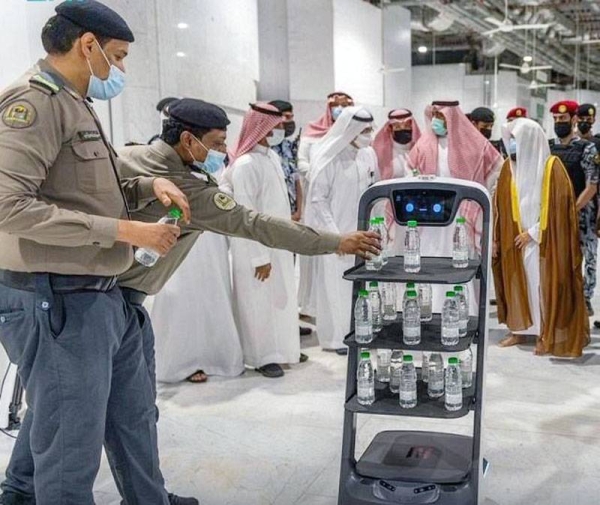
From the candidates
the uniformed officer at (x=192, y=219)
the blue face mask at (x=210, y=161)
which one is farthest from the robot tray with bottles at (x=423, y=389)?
the blue face mask at (x=210, y=161)

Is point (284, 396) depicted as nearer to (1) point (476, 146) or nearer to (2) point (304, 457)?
(2) point (304, 457)

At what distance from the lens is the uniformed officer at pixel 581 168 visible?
14.8 feet

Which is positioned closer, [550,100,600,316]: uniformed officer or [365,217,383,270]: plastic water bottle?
[365,217,383,270]: plastic water bottle

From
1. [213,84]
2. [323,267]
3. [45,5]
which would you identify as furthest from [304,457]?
[213,84]

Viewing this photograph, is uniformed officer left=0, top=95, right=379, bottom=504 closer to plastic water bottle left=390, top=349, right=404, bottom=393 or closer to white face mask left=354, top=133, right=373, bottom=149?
plastic water bottle left=390, top=349, right=404, bottom=393

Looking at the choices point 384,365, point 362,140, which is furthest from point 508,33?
point 384,365

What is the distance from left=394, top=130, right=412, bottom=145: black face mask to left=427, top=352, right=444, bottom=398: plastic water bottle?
9.06 feet

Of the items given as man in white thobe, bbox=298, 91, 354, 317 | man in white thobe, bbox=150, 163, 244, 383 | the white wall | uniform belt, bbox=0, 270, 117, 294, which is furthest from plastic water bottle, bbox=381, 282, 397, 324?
the white wall

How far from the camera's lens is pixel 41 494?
1.88 meters

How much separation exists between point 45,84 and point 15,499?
1.42 m

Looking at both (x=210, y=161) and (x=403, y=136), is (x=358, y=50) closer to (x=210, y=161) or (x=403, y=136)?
(x=403, y=136)

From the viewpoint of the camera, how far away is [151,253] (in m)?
1.89

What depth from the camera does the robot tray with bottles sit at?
7.33 feet

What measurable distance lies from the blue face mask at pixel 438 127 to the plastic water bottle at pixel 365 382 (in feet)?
7.91
